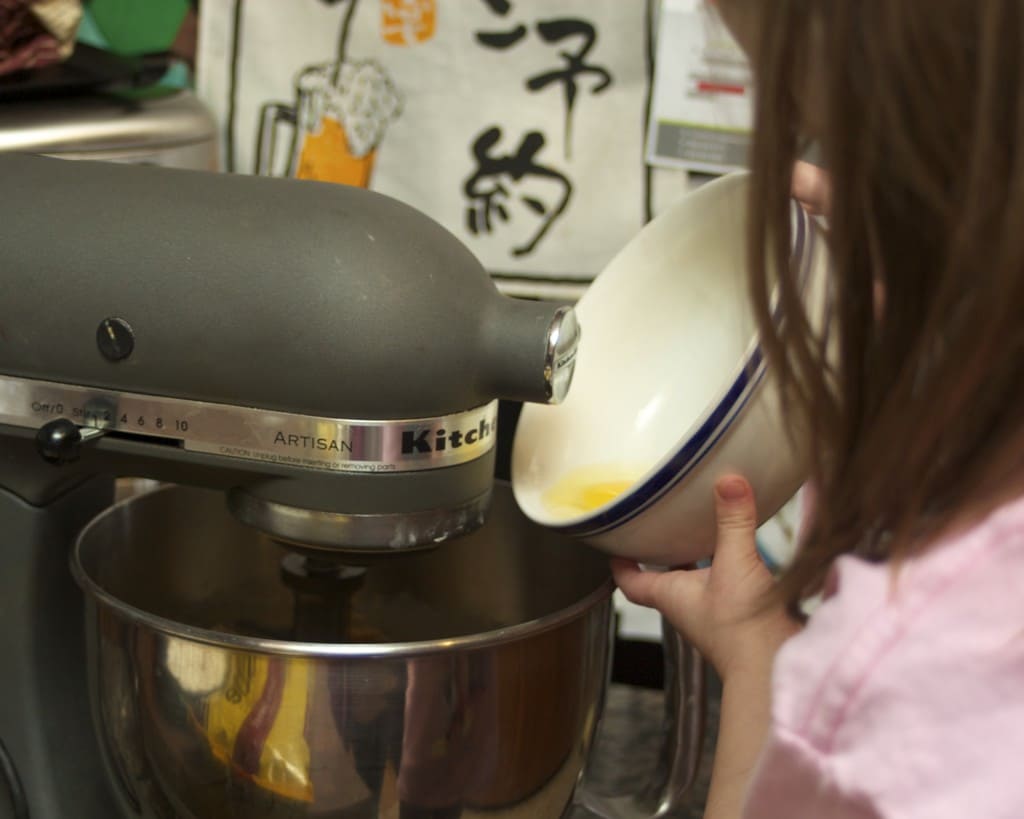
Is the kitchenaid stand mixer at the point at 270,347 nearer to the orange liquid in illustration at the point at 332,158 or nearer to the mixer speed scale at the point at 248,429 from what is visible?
the mixer speed scale at the point at 248,429

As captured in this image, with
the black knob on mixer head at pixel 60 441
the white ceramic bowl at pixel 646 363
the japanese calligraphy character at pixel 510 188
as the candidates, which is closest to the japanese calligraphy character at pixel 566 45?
the japanese calligraphy character at pixel 510 188

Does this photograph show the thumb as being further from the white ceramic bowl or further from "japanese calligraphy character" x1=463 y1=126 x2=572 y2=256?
"japanese calligraphy character" x1=463 y1=126 x2=572 y2=256

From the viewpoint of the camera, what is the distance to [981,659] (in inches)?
14.1

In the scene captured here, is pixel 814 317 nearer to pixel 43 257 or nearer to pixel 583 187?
pixel 43 257

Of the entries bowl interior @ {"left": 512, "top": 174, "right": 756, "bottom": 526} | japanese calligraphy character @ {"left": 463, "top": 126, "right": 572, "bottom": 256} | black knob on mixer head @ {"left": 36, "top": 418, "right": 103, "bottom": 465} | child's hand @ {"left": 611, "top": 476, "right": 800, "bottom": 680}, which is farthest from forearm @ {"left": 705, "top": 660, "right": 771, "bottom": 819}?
japanese calligraphy character @ {"left": 463, "top": 126, "right": 572, "bottom": 256}

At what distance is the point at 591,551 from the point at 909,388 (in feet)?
0.85

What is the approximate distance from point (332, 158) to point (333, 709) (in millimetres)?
538

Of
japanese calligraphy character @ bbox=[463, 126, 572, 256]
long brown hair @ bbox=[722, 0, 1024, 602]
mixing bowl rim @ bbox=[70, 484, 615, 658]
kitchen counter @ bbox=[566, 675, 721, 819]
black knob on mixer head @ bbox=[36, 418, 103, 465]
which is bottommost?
kitchen counter @ bbox=[566, 675, 721, 819]

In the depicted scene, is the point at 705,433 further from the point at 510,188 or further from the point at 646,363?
the point at 510,188

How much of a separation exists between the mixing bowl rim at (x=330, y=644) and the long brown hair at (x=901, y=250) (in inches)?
4.6

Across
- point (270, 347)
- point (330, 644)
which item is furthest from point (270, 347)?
point (330, 644)

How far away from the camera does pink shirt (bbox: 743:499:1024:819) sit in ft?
1.17

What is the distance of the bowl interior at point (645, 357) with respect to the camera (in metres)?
0.61

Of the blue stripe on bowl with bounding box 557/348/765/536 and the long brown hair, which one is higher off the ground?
the long brown hair
